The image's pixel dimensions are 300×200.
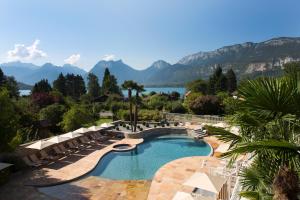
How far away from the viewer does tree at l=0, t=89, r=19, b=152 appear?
1265 cm

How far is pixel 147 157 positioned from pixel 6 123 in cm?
1002

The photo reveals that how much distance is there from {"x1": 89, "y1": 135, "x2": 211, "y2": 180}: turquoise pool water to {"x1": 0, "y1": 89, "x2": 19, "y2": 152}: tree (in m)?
5.06

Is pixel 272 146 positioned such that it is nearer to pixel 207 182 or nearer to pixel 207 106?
pixel 207 182

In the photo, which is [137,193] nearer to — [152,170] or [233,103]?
[152,170]

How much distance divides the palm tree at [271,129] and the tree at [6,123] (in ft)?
40.1

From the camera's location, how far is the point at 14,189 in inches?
463

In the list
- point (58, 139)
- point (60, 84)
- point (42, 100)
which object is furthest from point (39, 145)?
point (60, 84)

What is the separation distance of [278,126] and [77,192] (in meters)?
10.5

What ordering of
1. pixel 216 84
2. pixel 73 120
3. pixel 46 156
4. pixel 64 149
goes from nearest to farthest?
pixel 46 156, pixel 64 149, pixel 73 120, pixel 216 84

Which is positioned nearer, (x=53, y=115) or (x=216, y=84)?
(x=53, y=115)

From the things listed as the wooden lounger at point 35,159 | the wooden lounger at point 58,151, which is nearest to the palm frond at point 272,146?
the wooden lounger at point 35,159

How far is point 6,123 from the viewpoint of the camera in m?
12.9

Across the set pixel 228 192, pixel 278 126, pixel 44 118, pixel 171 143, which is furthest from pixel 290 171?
pixel 44 118

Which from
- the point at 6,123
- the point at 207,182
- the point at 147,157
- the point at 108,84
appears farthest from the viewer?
the point at 108,84
